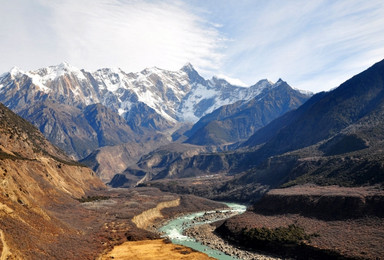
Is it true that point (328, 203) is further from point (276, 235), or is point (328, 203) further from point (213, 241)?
point (213, 241)

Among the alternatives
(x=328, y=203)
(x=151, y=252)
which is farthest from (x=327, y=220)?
(x=151, y=252)

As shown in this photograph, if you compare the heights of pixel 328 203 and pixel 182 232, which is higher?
pixel 328 203

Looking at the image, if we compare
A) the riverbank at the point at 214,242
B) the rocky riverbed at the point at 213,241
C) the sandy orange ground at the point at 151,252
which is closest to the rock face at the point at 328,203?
the riverbank at the point at 214,242

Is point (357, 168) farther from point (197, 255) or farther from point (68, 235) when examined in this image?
point (68, 235)

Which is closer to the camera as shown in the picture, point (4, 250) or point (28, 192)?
point (4, 250)

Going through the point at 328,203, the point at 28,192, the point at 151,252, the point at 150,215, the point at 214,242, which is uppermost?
the point at 28,192

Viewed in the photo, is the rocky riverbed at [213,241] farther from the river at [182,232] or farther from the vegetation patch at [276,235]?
the vegetation patch at [276,235]
